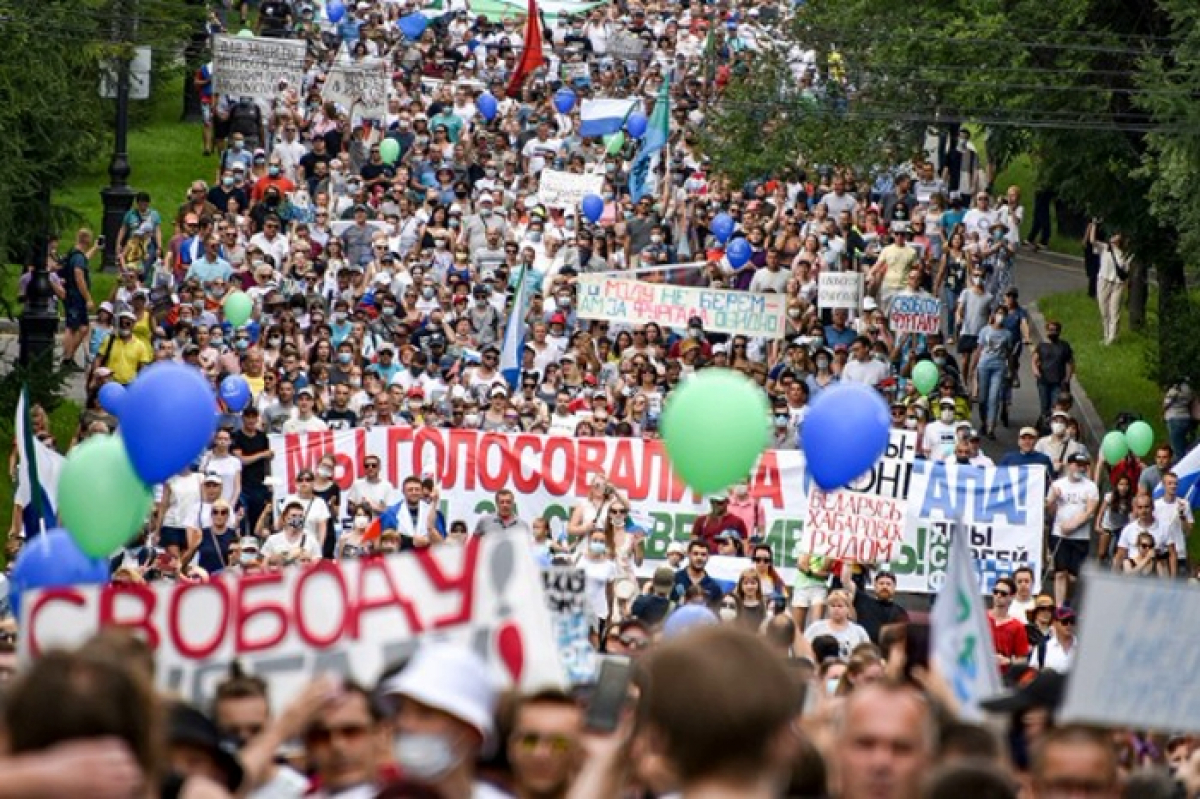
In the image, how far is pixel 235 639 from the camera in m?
8.48

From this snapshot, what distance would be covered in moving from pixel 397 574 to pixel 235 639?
622mm

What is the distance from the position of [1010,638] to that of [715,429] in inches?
183

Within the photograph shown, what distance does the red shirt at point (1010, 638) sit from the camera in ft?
57.5

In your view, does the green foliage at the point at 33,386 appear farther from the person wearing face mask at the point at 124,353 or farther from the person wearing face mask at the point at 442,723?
the person wearing face mask at the point at 442,723

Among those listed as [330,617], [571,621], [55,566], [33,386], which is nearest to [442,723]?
[330,617]

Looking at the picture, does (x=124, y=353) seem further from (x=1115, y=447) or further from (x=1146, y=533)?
(x=1146, y=533)

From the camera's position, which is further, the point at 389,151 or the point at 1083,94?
the point at 389,151

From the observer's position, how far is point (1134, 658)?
23.4ft

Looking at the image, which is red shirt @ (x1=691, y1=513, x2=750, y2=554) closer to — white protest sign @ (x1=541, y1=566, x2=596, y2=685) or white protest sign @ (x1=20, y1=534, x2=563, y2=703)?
white protest sign @ (x1=541, y1=566, x2=596, y2=685)

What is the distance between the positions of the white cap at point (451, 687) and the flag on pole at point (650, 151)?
2690cm

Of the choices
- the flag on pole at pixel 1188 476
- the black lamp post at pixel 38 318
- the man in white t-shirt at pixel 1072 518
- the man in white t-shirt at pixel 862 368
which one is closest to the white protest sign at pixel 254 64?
the black lamp post at pixel 38 318

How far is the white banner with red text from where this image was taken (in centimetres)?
2203

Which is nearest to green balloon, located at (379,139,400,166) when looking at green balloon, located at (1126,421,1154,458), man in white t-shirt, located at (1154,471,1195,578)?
green balloon, located at (1126,421,1154,458)

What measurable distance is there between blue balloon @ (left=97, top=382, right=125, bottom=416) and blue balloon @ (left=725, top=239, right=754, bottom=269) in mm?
6957
